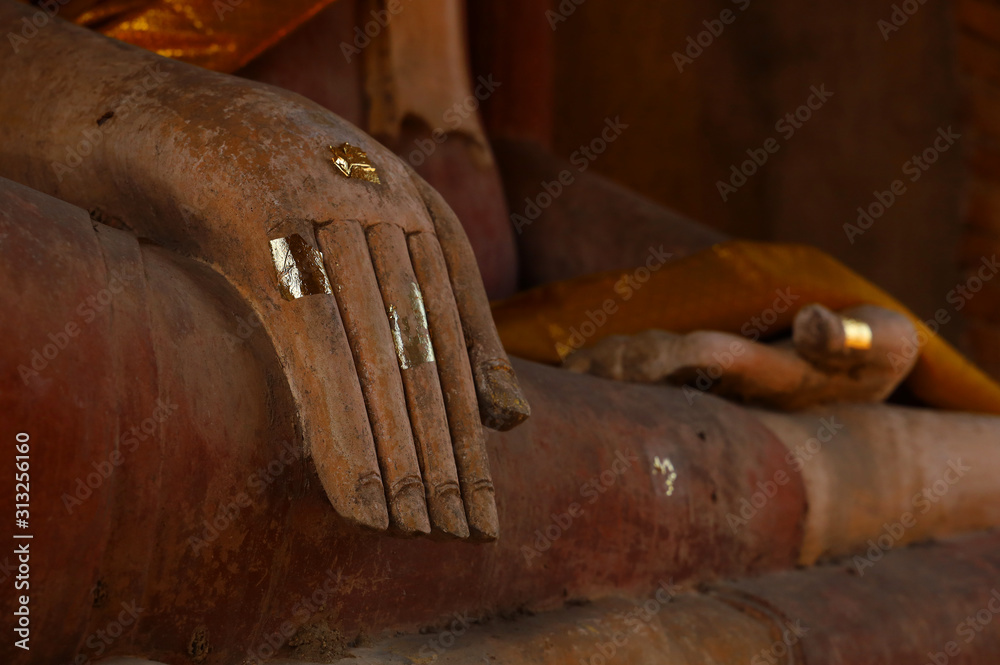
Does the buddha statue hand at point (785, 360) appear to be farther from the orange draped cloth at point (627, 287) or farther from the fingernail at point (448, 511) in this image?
the fingernail at point (448, 511)

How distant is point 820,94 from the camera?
4.10 meters

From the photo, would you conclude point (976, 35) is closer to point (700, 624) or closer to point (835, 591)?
point (835, 591)

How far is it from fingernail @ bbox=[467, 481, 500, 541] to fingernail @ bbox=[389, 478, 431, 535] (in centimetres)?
6

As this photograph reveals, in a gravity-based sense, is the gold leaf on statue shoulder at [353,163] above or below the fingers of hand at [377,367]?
above

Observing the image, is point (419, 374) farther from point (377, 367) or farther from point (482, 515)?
point (482, 515)

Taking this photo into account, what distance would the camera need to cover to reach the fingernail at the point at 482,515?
102 cm

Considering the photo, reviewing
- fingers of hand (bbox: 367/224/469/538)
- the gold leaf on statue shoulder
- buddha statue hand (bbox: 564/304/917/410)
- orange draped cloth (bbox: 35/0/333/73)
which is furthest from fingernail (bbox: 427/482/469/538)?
orange draped cloth (bbox: 35/0/333/73)

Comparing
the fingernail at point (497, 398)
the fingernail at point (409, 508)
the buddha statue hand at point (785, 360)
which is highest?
the fingernail at point (497, 398)

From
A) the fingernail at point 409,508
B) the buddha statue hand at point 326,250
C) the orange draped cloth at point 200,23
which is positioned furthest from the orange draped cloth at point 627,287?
the fingernail at point 409,508

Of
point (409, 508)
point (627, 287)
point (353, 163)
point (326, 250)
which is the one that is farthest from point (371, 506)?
point (627, 287)

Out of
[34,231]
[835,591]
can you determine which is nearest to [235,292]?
[34,231]

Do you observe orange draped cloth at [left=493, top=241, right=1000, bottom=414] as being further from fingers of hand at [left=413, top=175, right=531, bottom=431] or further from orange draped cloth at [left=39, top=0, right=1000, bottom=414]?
fingers of hand at [left=413, top=175, right=531, bottom=431]

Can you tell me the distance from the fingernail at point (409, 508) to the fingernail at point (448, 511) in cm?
1

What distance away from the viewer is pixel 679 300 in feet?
6.53
